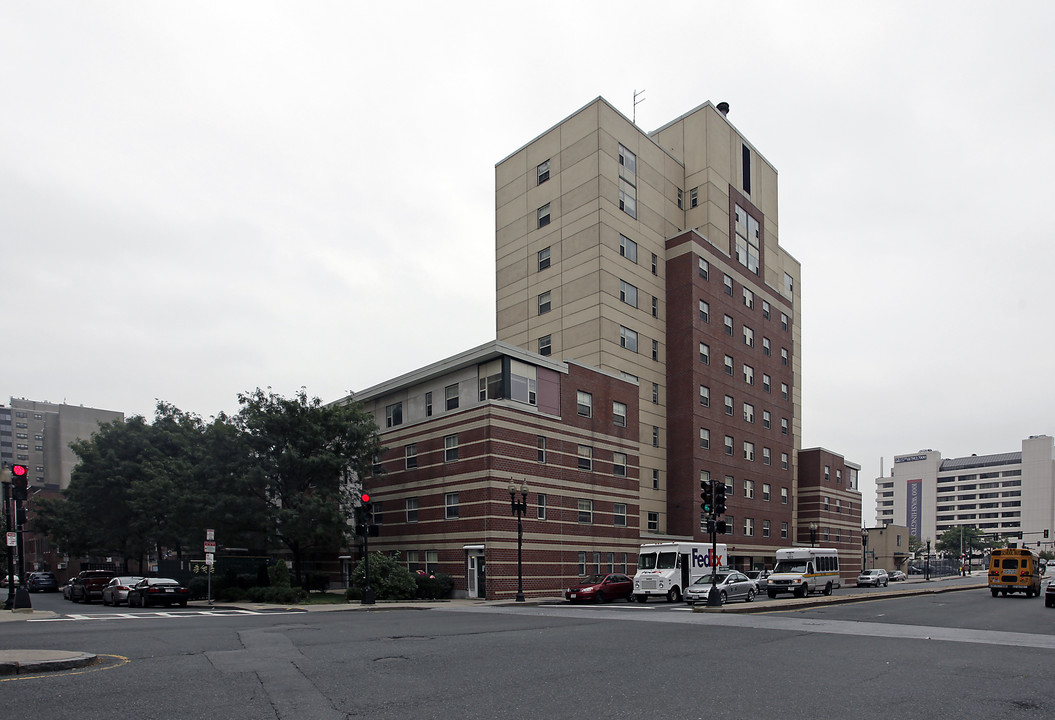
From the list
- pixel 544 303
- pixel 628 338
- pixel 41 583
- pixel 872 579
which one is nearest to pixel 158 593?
pixel 544 303

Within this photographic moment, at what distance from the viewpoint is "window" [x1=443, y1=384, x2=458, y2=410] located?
4353 cm

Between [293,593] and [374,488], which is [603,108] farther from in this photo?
[293,593]

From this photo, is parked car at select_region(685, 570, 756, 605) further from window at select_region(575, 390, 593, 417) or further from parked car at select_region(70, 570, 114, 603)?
parked car at select_region(70, 570, 114, 603)

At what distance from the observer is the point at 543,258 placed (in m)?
55.1

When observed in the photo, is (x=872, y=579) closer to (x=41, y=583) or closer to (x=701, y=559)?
(x=701, y=559)

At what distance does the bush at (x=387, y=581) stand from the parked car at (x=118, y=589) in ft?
31.7

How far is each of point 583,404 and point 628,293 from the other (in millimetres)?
11342

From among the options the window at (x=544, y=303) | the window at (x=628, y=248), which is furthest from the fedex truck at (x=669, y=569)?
the window at (x=628, y=248)

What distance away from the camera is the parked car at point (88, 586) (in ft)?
128

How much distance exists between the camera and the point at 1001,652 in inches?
622

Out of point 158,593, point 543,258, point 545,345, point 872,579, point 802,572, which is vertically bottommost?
point 872,579

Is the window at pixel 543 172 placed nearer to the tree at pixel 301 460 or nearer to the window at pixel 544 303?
the window at pixel 544 303

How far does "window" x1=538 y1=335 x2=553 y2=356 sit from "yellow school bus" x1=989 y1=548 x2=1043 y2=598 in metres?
30.2

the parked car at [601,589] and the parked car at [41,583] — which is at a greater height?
the parked car at [601,589]
